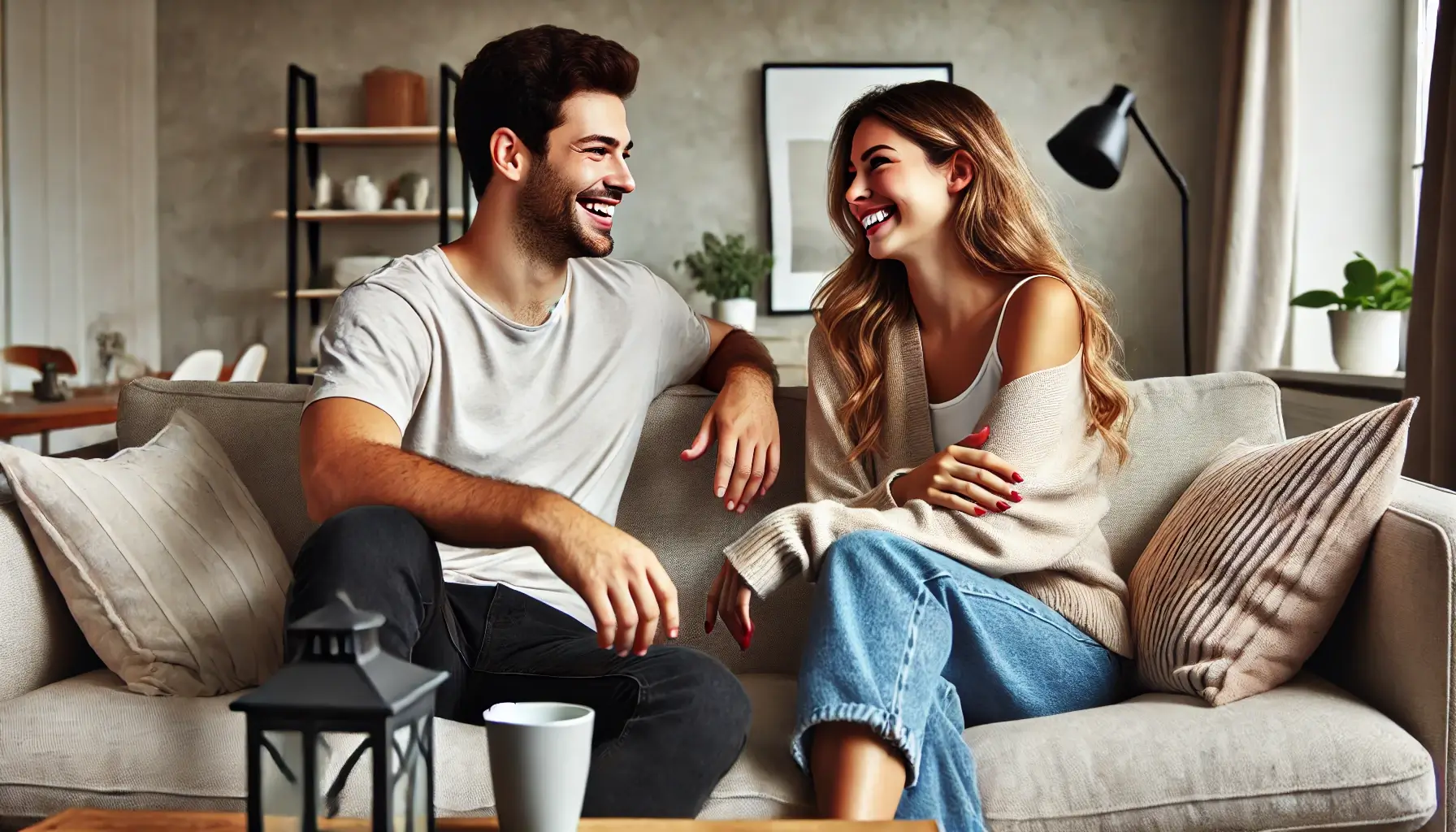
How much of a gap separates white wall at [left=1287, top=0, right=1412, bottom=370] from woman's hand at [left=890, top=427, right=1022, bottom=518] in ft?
10.3

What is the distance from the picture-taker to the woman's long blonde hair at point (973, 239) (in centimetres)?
163

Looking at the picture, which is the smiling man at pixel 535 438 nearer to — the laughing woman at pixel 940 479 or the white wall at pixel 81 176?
the laughing woman at pixel 940 479

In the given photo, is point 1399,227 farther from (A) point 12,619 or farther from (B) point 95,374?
(B) point 95,374

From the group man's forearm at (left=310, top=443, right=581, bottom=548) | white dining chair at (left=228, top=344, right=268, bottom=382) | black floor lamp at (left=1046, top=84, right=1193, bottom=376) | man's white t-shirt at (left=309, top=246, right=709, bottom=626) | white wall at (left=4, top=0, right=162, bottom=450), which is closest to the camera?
man's forearm at (left=310, top=443, right=581, bottom=548)

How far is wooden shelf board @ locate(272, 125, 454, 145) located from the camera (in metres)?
5.04

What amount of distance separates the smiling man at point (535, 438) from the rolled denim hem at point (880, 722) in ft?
0.33

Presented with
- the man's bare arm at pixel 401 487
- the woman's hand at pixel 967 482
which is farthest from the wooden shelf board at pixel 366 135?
the woman's hand at pixel 967 482

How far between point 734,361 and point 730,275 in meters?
3.29

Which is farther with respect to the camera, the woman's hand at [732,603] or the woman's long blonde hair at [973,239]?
the woman's long blonde hair at [973,239]

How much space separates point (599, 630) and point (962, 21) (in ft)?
15.4

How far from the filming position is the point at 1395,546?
1310 millimetres

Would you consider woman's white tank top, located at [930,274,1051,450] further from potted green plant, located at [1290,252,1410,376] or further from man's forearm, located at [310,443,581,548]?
potted green plant, located at [1290,252,1410,376]

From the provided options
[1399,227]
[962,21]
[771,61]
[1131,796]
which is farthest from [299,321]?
[1131,796]

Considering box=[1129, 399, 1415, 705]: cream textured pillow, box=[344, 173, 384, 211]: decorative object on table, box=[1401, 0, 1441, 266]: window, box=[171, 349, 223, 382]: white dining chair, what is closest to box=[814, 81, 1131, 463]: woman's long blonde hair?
box=[1129, 399, 1415, 705]: cream textured pillow
